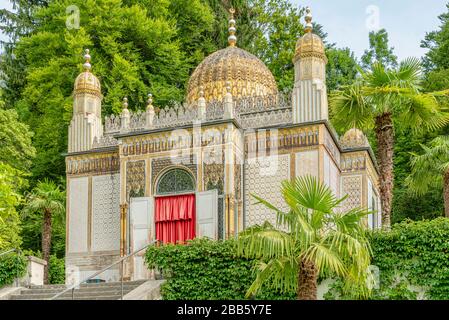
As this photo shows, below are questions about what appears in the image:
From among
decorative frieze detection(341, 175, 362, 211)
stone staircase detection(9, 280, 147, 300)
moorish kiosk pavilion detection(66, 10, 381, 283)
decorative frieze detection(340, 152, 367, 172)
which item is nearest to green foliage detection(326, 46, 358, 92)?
moorish kiosk pavilion detection(66, 10, 381, 283)

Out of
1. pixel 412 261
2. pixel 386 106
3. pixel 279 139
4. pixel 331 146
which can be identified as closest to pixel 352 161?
pixel 331 146

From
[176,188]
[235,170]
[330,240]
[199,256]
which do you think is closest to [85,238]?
[176,188]

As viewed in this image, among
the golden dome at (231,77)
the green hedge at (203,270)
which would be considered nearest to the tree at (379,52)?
the golden dome at (231,77)

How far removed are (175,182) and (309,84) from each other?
15.3ft

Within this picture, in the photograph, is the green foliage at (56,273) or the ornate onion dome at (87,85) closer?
the ornate onion dome at (87,85)

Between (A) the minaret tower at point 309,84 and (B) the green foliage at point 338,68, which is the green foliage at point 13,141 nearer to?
(A) the minaret tower at point 309,84

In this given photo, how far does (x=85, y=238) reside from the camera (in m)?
25.1

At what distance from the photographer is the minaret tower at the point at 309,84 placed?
23.4 meters

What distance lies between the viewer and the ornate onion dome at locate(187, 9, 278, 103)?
2602 centimetres

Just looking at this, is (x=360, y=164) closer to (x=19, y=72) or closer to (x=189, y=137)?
(x=189, y=137)

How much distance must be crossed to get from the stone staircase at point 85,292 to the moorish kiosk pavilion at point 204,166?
94.6 inches

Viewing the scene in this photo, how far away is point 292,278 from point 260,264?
993mm

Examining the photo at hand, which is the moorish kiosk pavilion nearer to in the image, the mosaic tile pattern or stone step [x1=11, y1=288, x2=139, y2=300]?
the mosaic tile pattern

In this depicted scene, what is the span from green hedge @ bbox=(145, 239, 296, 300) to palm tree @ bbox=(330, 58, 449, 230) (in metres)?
3.39
